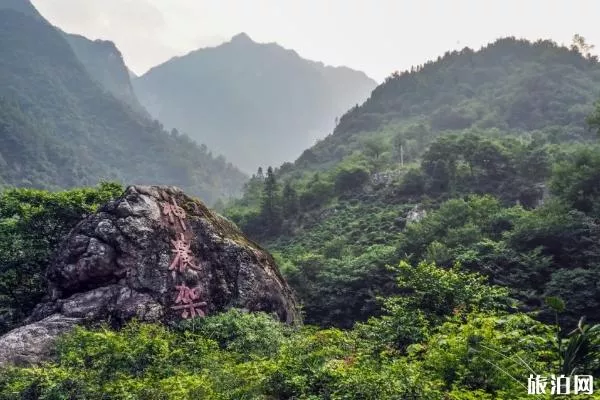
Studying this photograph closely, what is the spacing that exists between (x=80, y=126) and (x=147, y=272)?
9022 cm

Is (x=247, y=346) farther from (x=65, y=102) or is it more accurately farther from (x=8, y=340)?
(x=65, y=102)

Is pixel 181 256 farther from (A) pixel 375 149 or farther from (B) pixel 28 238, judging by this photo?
(A) pixel 375 149

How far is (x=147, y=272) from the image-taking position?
1129 centimetres

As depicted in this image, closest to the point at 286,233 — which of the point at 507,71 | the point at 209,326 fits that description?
the point at 209,326

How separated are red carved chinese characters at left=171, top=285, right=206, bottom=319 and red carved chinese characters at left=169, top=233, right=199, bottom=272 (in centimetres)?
51

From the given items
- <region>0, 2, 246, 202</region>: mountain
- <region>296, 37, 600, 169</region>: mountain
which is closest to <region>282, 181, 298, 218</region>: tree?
<region>296, 37, 600, 169</region>: mountain

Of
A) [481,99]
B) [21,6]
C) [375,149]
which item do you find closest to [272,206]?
[375,149]

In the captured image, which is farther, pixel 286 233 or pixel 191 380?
pixel 286 233

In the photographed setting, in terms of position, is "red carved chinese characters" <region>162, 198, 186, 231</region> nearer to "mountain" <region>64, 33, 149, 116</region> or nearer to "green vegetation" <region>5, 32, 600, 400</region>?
"green vegetation" <region>5, 32, 600, 400</region>

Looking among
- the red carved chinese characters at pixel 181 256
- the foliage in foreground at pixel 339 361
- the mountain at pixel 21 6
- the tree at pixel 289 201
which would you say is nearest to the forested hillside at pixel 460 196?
the tree at pixel 289 201

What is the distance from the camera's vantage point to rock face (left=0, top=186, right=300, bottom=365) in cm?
1062

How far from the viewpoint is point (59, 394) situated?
22.7 ft

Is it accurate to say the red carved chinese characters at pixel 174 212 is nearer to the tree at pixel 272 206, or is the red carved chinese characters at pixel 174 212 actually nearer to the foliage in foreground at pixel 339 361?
the foliage in foreground at pixel 339 361

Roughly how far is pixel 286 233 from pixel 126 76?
431 ft
